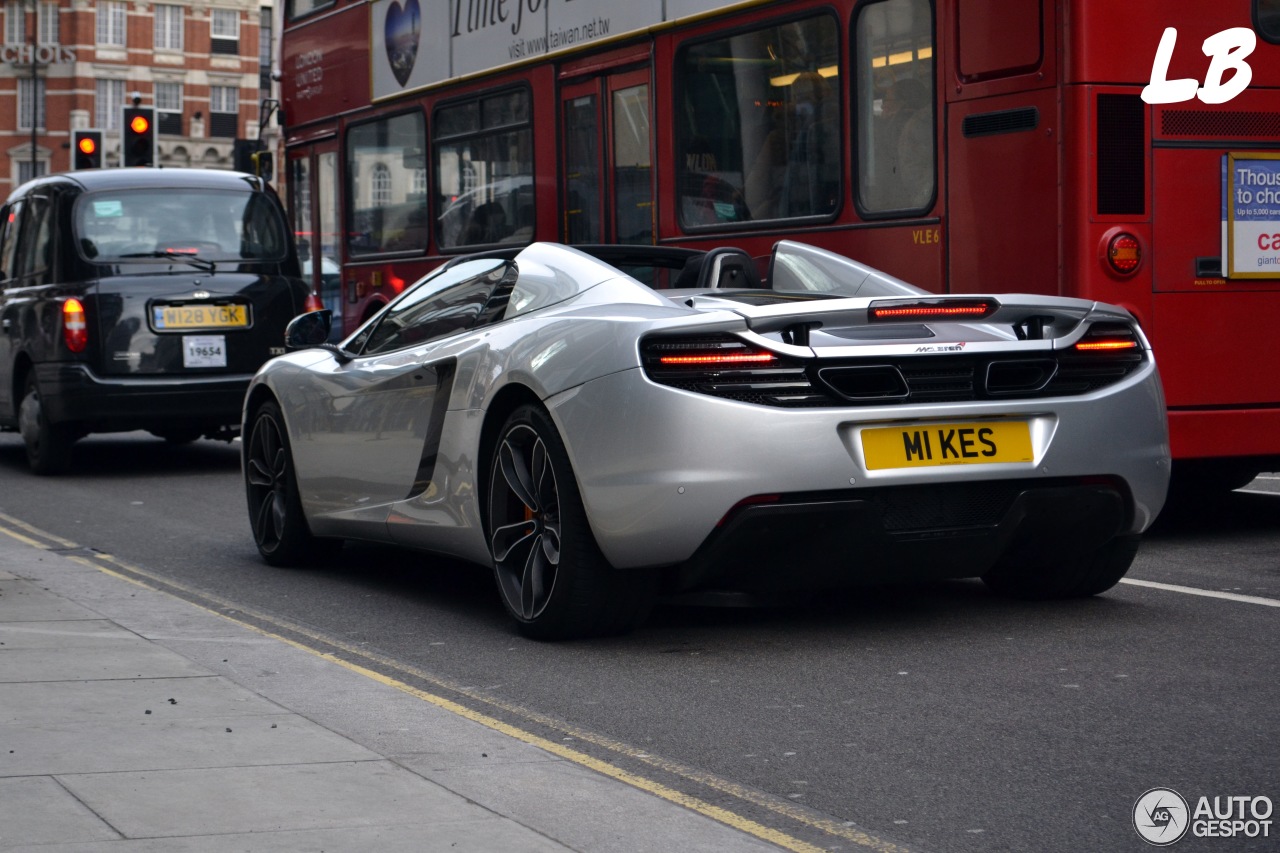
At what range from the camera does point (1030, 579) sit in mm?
6816

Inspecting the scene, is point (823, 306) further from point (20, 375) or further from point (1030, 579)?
point (20, 375)

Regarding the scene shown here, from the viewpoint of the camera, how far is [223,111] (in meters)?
92.3

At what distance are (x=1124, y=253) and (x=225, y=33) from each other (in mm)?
88985

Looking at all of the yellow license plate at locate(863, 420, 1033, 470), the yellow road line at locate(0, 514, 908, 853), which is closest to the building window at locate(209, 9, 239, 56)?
the yellow road line at locate(0, 514, 908, 853)

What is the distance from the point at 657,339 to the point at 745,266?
137 centimetres

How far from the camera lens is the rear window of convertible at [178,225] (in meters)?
13.0

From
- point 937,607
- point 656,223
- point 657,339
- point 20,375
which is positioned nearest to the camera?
point 657,339

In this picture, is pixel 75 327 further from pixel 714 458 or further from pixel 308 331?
pixel 714 458

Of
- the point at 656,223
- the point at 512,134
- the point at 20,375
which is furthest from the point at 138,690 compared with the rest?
the point at 20,375

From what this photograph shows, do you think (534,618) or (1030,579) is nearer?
(534,618)

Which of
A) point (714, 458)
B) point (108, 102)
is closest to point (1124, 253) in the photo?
point (714, 458)

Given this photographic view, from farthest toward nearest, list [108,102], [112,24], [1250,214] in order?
1. [108,102]
2. [112,24]
3. [1250,214]

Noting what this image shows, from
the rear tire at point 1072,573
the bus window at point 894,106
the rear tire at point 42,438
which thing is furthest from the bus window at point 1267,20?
the rear tire at point 42,438

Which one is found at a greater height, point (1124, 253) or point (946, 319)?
point (1124, 253)
